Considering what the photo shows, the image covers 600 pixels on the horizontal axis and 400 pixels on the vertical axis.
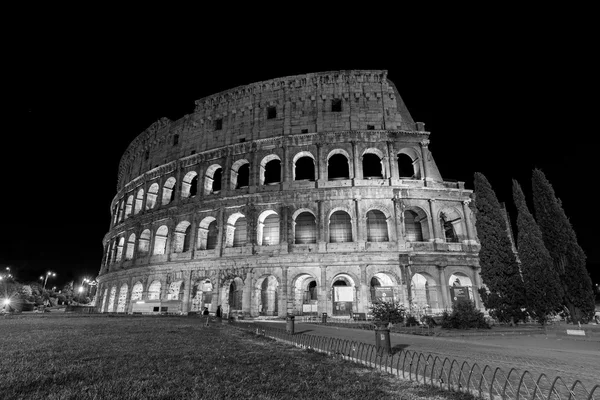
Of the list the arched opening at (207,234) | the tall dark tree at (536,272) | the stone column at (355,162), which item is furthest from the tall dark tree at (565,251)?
the arched opening at (207,234)

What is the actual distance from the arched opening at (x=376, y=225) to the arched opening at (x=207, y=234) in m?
12.9

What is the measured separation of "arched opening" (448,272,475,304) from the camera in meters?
21.4

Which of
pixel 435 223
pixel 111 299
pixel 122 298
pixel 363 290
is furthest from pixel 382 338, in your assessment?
pixel 111 299

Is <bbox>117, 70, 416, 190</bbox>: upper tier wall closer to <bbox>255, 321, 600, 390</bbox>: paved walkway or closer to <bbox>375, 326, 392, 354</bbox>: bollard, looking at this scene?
<bbox>255, 321, 600, 390</bbox>: paved walkway

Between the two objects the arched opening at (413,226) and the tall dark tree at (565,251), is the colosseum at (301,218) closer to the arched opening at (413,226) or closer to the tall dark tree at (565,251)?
the arched opening at (413,226)

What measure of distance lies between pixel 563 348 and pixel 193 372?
10576 millimetres

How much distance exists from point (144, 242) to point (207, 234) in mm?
7885

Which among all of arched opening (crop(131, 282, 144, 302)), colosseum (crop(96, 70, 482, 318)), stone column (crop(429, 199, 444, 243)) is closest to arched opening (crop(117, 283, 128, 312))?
colosseum (crop(96, 70, 482, 318))

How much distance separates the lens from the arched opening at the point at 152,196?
3409cm

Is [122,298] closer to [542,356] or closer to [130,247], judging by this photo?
[130,247]

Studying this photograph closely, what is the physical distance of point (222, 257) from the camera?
1013 inches

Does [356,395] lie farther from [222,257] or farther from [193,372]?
[222,257]

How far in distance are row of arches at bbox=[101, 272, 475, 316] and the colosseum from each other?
10 cm

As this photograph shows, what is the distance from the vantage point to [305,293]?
2700 cm
